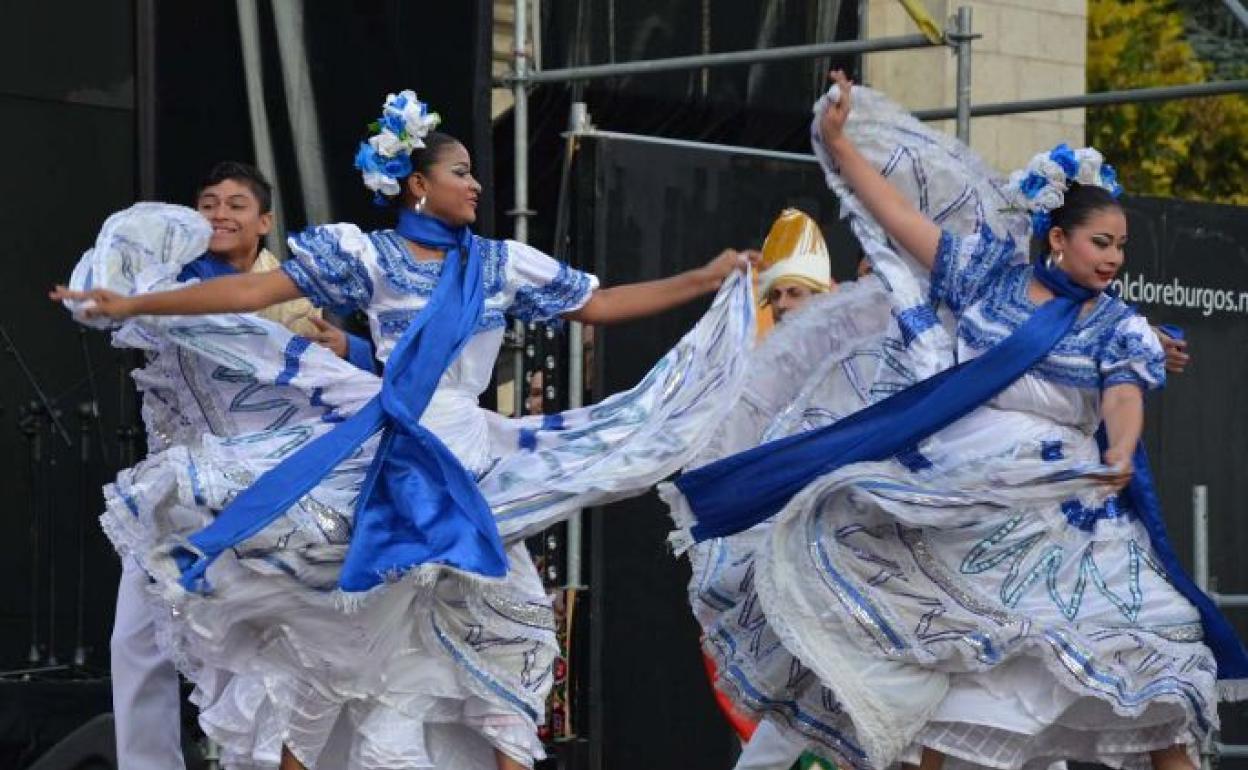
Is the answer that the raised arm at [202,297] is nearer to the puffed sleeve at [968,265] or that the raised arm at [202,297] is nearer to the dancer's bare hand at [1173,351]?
the puffed sleeve at [968,265]

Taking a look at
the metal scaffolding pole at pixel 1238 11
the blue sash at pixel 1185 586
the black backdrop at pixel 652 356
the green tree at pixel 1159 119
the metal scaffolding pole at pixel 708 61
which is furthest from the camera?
the green tree at pixel 1159 119

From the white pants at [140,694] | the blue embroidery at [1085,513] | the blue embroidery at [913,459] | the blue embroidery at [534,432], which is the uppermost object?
the blue embroidery at [534,432]

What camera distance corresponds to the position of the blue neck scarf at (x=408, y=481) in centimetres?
629

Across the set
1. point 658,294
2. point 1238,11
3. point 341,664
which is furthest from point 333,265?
point 1238,11

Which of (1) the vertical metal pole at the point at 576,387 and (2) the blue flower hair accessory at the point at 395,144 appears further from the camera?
(1) the vertical metal pole at the point at 576,387

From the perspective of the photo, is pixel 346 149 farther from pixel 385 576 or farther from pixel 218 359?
pixel 385 576

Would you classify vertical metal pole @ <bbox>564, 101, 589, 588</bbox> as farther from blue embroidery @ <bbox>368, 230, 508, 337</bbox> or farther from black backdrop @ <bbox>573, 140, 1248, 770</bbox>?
blue embroidery @ <bbox>368, 230, 508, 337</bbox>

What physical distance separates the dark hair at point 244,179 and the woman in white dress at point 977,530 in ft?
4.68

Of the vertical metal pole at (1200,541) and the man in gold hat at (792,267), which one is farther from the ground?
the man in gold hat at (792,267)

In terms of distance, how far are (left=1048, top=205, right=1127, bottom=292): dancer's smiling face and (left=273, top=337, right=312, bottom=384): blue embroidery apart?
1.96 m

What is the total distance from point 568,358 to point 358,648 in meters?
→ 2.18

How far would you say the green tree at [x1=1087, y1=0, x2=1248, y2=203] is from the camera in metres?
18.9

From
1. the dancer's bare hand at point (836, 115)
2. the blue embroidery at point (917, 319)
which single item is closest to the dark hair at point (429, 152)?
the dancer's bare hand at point (836, 115)

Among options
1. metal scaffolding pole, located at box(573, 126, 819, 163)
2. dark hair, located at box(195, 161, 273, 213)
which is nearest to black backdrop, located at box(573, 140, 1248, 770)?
metal scaffolding pole, located at box(573, 126, 819, 163)
